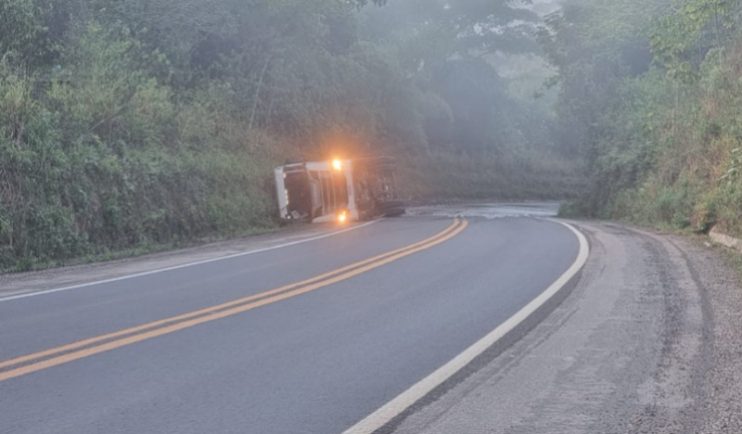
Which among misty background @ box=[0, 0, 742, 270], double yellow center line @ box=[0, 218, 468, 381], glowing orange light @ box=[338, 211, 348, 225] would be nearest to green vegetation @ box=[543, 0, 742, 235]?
misty background @ box=[0, 0, 742, 270]

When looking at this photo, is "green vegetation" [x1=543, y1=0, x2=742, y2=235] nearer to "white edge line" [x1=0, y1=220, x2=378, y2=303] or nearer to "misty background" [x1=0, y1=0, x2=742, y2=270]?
"misty background" [x1=0, y1=0, x2=742, y2=270]

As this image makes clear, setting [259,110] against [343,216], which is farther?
[259,110]

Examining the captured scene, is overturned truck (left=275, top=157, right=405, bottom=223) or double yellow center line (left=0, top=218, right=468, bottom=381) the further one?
overturned truck (left=275, top=157, right=405, bottom=223)

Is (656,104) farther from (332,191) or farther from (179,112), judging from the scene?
(179,112)

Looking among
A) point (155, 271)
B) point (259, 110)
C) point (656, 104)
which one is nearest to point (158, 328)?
point (155, 271)

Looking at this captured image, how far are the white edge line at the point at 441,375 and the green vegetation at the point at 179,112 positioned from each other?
998cm

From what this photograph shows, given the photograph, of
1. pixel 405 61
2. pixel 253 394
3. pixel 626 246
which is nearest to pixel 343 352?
pixel 253 394

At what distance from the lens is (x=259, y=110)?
3597cm

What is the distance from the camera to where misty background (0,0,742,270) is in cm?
1973

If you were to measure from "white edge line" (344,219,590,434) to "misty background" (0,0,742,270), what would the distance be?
7.88 metres

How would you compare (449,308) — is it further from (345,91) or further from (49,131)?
(345,91)

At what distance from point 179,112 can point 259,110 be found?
22.1ft

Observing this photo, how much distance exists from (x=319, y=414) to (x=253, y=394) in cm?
70

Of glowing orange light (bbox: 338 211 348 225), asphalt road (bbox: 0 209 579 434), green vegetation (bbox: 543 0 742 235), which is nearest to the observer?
asphalt road (bbox: 0 209 579 434)
